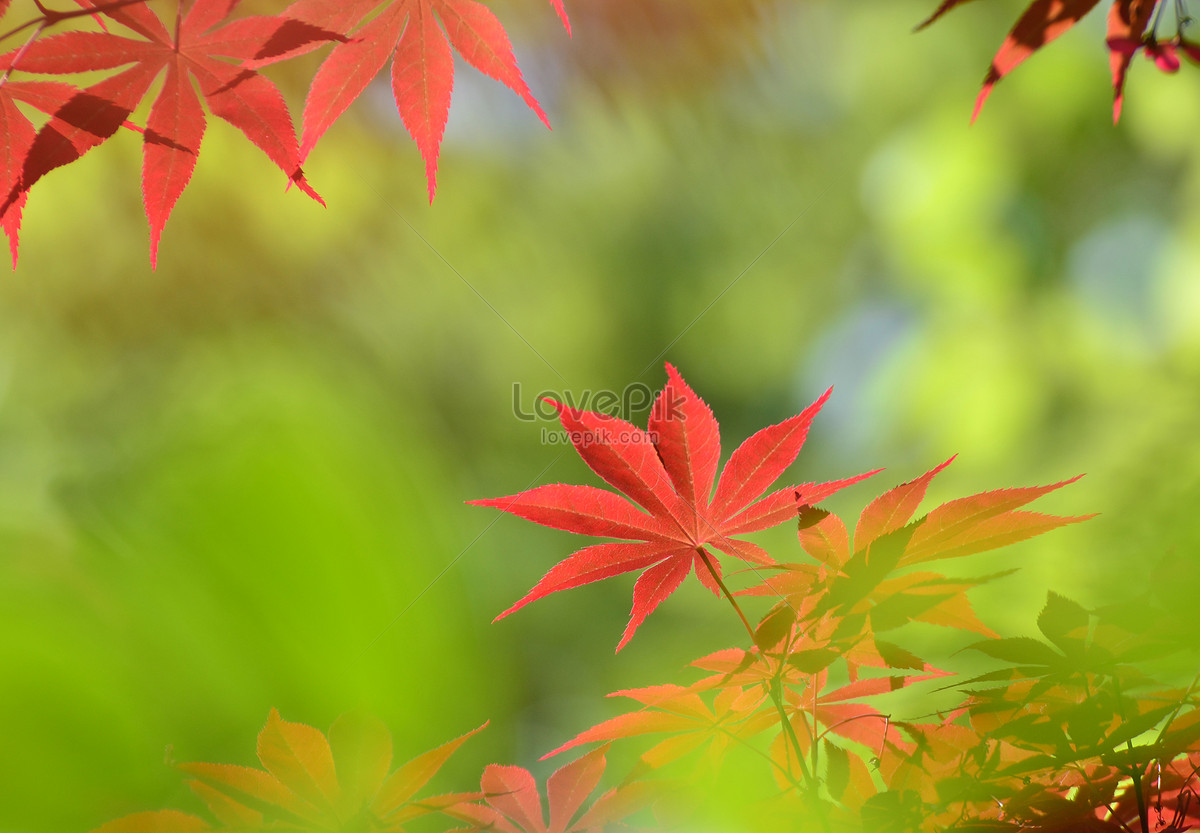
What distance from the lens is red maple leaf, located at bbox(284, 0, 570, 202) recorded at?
1.61 feet

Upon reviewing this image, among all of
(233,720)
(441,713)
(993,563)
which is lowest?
(993,563)

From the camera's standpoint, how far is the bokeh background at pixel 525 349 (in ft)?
8.21

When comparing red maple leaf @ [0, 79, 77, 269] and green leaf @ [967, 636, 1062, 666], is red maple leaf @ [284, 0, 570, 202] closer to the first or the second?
red maple leaf @ [0, 79, 77, 269]

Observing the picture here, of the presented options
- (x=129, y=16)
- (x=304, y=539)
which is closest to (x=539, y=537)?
(x=304, y=539)

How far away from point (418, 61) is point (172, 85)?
16 centimetres

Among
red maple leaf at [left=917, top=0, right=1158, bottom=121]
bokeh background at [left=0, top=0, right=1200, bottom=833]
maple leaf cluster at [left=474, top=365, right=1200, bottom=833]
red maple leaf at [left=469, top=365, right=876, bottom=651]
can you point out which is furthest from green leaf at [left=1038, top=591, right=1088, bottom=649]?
bokeh background at [left=0, top=0, right=1200, bottom=833]

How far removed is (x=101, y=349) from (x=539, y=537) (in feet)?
8.34

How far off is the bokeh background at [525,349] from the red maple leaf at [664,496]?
2.20 metres

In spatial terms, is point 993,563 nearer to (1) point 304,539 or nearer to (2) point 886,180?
(2) point 886,180

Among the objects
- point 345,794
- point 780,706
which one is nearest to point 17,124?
point 345,794

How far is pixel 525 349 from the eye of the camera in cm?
355

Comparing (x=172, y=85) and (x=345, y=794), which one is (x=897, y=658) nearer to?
(x=345, y=794)

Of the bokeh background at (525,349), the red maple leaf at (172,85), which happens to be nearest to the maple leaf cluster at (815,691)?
the red maple leaf at (172,85)

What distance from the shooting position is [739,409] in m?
3.62
